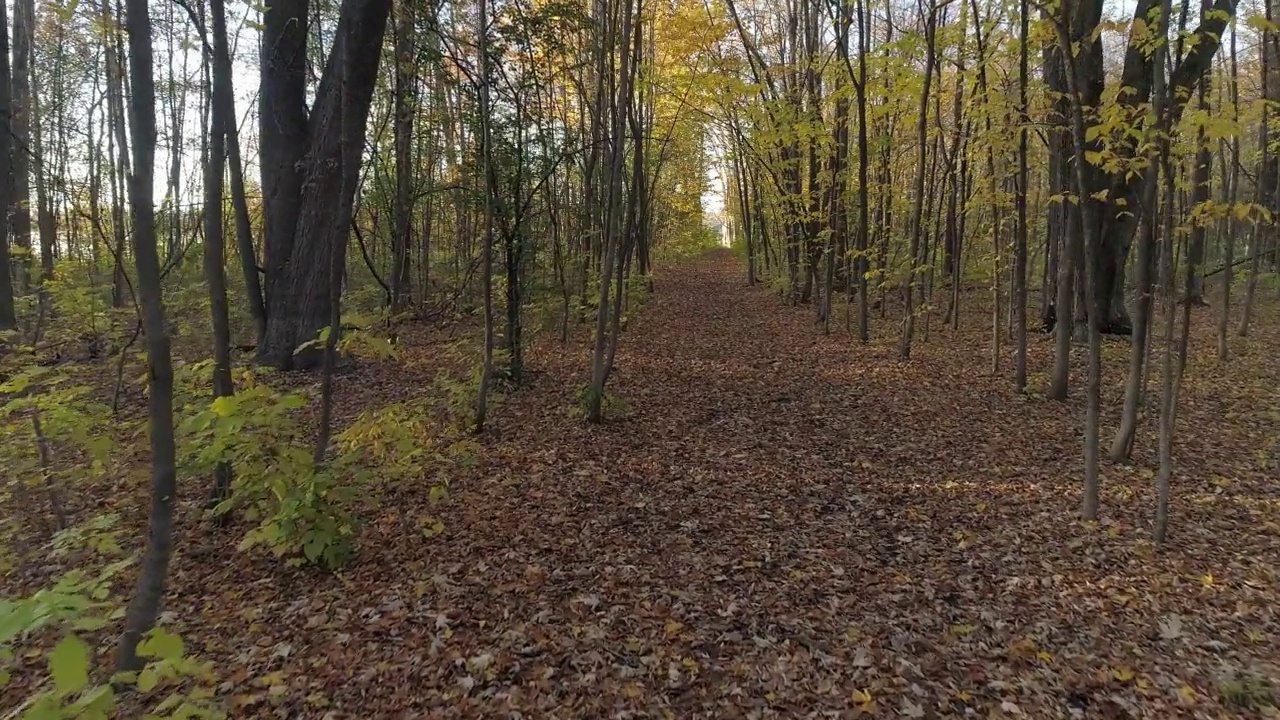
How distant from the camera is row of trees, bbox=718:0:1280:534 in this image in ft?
14.7

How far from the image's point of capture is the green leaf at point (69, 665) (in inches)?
66.1

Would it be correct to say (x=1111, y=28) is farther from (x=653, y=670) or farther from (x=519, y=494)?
(x=519, y=494)

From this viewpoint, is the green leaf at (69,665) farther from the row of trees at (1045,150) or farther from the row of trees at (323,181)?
the row of trees at (1045,150)

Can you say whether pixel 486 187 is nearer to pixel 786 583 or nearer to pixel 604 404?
pixel 604 404

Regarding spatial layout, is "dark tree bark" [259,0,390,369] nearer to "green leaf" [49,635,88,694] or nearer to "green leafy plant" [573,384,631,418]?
"green leafy plant" [573,384,631,418]

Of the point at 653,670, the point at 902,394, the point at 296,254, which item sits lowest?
the point at 653,670

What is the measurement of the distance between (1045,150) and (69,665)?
14.3 metres

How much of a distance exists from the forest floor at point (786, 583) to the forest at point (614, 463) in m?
0.03

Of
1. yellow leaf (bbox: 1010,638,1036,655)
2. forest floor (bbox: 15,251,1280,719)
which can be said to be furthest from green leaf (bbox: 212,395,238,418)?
yellow leaf (bbox: 1010,638,1036,655)

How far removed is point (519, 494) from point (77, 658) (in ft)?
13.4

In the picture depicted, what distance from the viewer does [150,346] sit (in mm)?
2684

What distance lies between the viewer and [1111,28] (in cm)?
419

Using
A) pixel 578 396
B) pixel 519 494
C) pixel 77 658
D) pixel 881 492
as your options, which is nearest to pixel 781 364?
pixel 578 396

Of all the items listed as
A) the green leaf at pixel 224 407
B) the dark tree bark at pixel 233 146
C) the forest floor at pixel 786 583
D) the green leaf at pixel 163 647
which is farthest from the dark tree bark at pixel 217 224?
the green leaf at pixel 163 647
